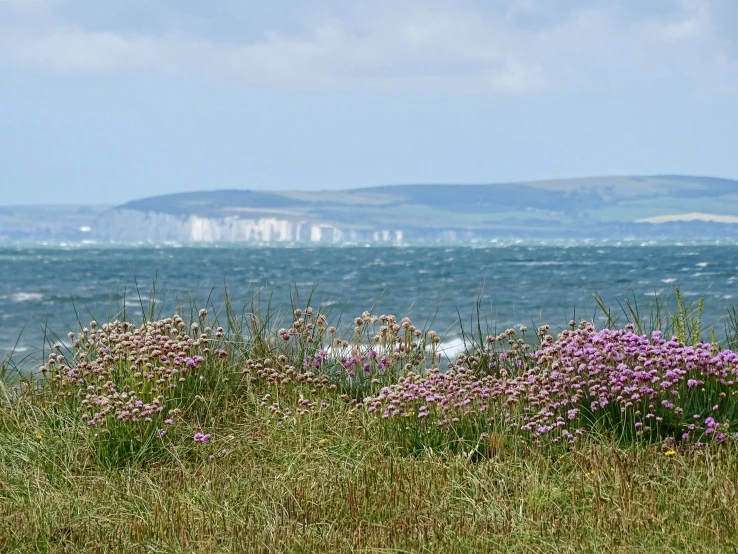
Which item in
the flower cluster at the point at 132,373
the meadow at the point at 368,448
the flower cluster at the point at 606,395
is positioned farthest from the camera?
the flower cluster at the point at 132,373

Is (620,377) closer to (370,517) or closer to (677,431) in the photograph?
(677,431)

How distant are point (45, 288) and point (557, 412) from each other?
42.6 m

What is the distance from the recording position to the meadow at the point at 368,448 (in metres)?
3.96

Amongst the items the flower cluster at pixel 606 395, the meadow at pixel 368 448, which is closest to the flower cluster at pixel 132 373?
the meadow at pixel 368 448

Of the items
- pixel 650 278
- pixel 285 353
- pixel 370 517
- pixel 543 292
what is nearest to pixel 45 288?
pixel 543 292

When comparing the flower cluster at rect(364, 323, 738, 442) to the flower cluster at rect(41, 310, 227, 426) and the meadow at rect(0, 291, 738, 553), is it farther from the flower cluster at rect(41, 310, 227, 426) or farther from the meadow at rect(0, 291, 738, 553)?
the flower cluster at rect(41, 310, 227, 426)

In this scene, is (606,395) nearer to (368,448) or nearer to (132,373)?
(368,448)

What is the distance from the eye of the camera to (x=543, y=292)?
112 feet

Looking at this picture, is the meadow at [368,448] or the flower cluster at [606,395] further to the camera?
the flower cluster at [606,395]

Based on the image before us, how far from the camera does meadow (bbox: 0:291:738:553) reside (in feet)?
13.0

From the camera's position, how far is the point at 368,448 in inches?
201

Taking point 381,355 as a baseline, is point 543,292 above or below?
below

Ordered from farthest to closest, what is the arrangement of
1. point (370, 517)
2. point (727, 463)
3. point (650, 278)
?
point (650, 278)
point (727, 463)
point (370, 517)

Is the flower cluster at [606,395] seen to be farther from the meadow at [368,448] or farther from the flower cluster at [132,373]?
the flower cluster at [132,373]
